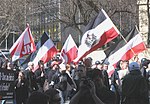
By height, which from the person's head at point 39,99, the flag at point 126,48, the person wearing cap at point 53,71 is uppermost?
the flag at point 126,48

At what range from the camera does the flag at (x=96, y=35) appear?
13820mm

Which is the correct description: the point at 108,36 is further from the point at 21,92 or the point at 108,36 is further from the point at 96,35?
the point at 21,92

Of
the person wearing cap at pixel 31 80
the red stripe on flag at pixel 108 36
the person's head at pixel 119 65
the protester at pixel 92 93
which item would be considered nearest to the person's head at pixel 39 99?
the protester at pixel 92 93

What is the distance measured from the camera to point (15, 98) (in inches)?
563

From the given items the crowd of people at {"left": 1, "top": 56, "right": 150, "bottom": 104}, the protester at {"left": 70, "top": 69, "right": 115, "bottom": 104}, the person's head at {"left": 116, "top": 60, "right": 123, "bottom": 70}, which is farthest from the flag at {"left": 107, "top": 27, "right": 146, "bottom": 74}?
the protester at {"left": 70, "top": 69, "right": 115, "bottom": 104}

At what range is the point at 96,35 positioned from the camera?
14094mm

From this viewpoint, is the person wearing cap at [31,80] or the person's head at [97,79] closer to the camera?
the person's head at [97,79]

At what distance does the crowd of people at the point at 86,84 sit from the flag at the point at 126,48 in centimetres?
22

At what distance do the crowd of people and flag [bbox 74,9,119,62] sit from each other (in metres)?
0.88

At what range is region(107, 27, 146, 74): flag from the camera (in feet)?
49.8

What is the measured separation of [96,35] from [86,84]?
23.2 feet

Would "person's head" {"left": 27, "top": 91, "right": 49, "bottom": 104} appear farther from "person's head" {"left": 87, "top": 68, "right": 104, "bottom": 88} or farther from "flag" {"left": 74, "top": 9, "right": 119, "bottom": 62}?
"flag" {"left": 74, "top": 9, "right": 119, "bottom": 62}

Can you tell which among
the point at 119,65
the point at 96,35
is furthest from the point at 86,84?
the point at 119,65

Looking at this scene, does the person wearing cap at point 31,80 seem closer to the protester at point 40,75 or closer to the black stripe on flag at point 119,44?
the protester at point 40,75
